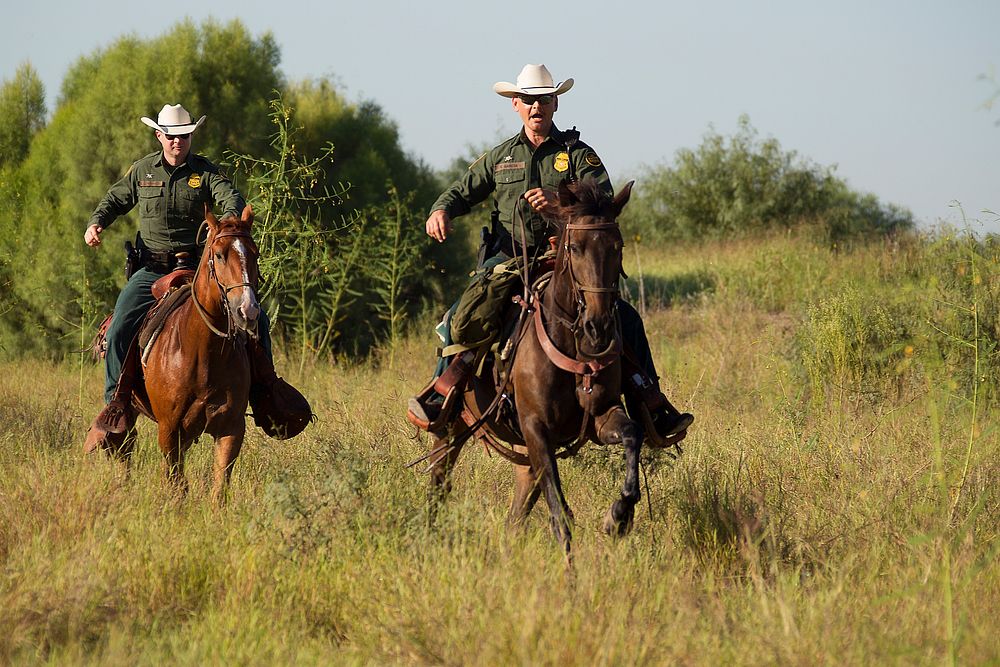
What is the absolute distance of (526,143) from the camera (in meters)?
7.68

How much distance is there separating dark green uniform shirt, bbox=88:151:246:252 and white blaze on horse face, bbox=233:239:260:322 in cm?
153

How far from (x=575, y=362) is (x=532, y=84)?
1.99 metres

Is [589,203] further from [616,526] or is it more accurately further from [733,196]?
[733,196]

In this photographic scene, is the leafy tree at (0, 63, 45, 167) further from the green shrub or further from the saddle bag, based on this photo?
the saddle bag

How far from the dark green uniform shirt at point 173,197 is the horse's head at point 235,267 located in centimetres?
126

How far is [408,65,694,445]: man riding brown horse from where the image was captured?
7.38 metres

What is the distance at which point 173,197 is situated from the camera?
8945 mm

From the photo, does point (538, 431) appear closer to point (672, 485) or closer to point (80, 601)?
point (672, 485)

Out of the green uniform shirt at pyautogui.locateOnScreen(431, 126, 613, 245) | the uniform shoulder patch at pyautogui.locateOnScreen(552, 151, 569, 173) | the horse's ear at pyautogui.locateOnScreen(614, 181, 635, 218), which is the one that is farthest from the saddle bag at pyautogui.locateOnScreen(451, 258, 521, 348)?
the horse's ear at pyautogui.locateOnScreen(614, 181, 635, 218)

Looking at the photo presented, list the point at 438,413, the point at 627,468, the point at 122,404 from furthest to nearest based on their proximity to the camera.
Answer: the point at 122,404 → the point at 438,413 → the point at 627,468

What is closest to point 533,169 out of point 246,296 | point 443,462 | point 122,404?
point 246,296

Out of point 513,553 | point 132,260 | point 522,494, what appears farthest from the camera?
point 132,260

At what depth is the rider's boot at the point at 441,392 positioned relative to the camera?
7504mm

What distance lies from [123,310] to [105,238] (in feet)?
30.2
